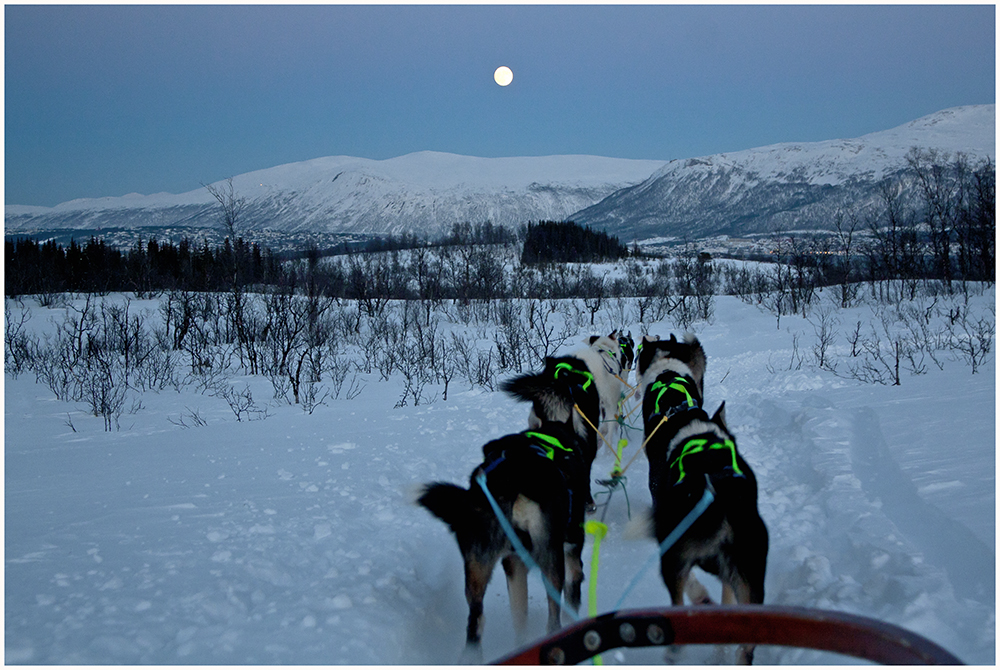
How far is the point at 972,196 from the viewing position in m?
21.4

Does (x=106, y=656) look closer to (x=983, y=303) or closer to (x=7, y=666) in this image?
(x=7, y=666)

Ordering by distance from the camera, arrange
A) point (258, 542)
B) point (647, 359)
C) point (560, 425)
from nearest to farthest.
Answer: point (258, 542), point (560, 425), point (647, 359)

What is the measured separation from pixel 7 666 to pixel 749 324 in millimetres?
18393

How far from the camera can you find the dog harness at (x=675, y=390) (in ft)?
11.1

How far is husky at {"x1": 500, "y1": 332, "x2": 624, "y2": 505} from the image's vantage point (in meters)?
3.85

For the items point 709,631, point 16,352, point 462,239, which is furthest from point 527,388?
point 462,239

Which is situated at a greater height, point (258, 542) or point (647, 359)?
point (647, 359)

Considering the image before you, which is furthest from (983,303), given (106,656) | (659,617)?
(106,656)

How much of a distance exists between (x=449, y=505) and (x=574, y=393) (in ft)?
6.39

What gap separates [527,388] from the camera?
152 inches

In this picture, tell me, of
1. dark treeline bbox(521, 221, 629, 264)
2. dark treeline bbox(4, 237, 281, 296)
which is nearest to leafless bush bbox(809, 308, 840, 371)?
dark treeline bbox(4, 237, 281, 296)

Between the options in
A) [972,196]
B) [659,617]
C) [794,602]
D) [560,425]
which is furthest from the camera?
[972,196]

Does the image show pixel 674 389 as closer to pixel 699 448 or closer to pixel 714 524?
pixel 699 448

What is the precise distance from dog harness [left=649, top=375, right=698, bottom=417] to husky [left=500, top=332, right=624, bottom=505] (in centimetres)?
51
